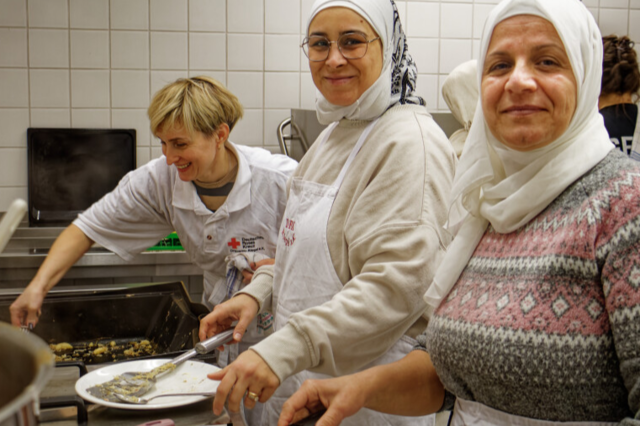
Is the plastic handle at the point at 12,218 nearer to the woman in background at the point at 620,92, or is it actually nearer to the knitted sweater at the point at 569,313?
the knitted sweater at the point at 569,313

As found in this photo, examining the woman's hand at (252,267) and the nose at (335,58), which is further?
the woman's hand at (252,267)

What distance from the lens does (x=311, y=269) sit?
4.43 feet

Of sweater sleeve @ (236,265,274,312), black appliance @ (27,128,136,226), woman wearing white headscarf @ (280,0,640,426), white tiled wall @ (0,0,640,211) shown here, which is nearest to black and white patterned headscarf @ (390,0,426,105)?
woman wearing white headscarf @ (280,0,640,426)

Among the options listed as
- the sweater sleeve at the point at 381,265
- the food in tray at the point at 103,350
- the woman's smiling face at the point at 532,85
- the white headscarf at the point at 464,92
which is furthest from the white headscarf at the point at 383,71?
the white headscarf at the point at 464,92

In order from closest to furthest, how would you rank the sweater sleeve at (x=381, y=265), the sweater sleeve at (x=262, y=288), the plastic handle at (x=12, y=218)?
1. the plastic handle at (x=12, y=218)
2. the sweater sleeve at (x=381, y=265)
3. the sweater sleeve at (x=262, y=288)

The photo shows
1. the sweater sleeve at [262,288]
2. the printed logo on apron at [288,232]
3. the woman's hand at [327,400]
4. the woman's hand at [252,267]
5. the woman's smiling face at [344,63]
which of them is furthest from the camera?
the woman's hand at [252,267]

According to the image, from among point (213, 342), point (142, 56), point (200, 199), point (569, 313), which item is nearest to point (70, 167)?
point (142, 56)

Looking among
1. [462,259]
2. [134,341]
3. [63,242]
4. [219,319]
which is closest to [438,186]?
[462,259]

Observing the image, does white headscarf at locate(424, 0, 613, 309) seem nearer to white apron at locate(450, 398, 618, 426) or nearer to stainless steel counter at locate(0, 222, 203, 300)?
white apron at locate(450, 398, 618, 426)

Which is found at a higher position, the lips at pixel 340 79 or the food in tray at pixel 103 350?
the lips at pixel 340 79

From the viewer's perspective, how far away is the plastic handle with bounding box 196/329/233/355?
1.36 m

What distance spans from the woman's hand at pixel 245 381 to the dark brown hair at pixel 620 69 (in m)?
2.17

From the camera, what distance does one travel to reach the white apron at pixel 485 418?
35.1 inches

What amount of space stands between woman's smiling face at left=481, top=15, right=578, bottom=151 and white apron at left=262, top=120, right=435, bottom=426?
437 mm
